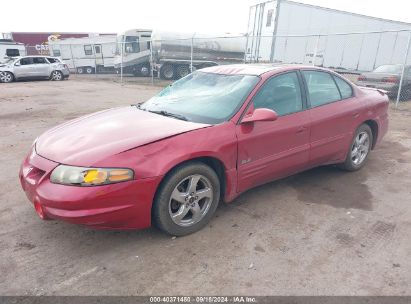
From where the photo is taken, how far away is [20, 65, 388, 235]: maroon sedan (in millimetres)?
2699

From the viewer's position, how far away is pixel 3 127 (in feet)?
24.8

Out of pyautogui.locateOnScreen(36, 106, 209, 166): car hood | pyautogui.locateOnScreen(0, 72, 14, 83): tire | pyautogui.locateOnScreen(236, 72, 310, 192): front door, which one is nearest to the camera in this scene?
pyautogui.locateOnScreen(36, 106, 209, 166): car hood

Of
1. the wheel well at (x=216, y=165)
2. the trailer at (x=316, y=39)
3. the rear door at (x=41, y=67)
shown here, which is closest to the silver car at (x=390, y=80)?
the trailer at (x=316, y=39)

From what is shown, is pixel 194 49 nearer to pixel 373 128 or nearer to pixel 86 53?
pixel 86 53

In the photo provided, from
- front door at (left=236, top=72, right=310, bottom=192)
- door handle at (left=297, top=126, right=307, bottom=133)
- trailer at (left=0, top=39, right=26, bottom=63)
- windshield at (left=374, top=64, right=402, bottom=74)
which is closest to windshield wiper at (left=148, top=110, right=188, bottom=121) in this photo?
front door at (left=236, top=72, right=310, bottom=192)

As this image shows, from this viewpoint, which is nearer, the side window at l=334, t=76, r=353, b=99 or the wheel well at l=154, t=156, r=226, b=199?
the wheel well at l=154, t=156, r=226, b=199

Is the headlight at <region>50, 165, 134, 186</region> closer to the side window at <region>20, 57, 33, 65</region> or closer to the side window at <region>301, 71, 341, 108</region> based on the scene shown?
the side window at <region>301, 71, 341, 108</region>

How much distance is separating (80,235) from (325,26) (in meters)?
17.3

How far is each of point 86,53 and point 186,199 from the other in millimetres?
28433

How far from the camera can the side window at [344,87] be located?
450 centimetres

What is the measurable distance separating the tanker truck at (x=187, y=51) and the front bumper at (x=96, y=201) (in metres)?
18.6

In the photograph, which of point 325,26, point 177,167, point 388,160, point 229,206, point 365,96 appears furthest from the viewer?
point 325,26

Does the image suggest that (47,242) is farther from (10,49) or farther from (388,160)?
(10,49)

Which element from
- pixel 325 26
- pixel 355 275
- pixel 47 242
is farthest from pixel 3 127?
pixel 325 26
